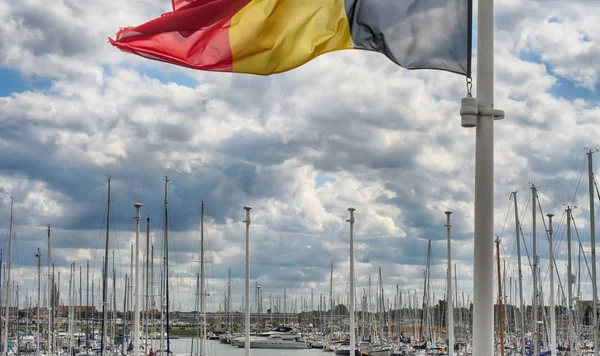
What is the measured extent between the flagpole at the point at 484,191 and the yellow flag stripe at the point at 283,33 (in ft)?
5.03

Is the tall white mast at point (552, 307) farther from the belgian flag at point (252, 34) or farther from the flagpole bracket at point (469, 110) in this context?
the flagpole bracket at point (469, 110)

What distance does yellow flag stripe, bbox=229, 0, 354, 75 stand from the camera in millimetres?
9133

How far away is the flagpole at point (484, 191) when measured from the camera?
311 inches

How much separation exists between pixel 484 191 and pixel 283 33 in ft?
9.39

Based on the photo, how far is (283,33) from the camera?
9.26 meters

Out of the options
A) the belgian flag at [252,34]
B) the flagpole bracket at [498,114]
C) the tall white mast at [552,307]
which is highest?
the belgian flag at [252,34]

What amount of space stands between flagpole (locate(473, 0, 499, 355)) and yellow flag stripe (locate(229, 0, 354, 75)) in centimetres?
153

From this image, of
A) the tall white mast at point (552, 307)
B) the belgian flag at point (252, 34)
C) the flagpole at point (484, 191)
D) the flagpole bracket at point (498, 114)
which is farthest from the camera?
the tall white mast at point (552, 307)

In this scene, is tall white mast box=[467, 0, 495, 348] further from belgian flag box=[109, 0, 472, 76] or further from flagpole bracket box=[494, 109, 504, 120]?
belgian flag box=[109, 0, 472, 76]

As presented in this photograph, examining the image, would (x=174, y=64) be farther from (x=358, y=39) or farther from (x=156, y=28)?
(x=358, y=39)

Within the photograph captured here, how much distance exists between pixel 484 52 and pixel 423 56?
1.96ft

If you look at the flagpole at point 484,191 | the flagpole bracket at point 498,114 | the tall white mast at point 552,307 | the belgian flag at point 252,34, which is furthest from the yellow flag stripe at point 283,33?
the tall white mast at point 552,307

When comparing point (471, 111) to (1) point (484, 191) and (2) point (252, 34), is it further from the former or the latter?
(2) point (252, 34)

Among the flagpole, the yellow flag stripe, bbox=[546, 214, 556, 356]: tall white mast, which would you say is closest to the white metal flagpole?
the flagpole
